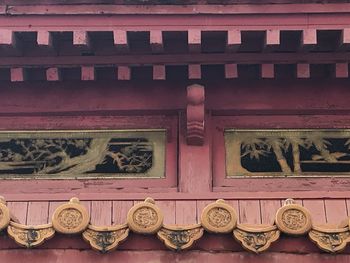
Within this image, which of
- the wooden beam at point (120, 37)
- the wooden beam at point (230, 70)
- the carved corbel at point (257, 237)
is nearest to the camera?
the carved corbel at point (257, 237)

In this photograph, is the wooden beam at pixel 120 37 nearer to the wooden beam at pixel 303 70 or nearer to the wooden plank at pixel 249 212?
the wooden beam at pixel 303 70

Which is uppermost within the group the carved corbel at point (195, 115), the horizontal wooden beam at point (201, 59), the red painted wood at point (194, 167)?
Result: the horizontal wooden beam at point (201, 59)

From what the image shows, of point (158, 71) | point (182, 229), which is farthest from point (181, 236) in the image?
point (158, 71)

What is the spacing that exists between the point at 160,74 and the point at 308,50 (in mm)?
1350

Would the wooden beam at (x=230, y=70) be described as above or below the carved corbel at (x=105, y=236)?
above

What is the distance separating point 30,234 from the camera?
6.39 metres

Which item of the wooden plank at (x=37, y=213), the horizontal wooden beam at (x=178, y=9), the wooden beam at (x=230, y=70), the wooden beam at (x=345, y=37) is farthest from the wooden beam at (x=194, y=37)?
the wooden plank at (x=37, y=213)

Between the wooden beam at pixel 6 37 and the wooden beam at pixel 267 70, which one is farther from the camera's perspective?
the wooden beam at pixel 267 70

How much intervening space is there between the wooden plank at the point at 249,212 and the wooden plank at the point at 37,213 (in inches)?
63.9

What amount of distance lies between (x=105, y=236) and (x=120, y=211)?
34.6 inches

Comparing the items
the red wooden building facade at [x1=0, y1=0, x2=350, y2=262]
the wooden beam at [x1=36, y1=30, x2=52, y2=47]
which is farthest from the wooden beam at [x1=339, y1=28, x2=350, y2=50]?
the wooden beam at [x1=36, y1=30, x2=52, y2=47]

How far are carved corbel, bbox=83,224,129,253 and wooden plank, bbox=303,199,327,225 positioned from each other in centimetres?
171

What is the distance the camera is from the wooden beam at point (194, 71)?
25.9 feet

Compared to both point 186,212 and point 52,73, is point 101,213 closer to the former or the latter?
point 186,212
